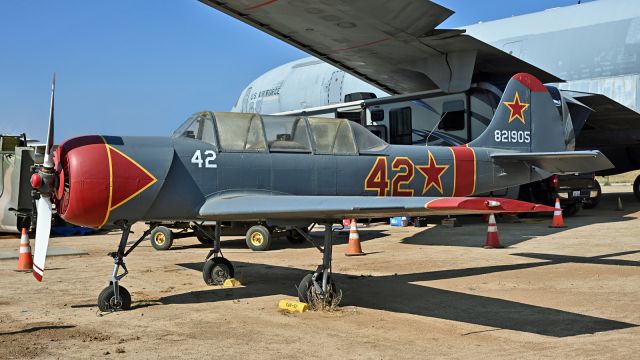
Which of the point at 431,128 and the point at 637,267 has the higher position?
the point at 431,128

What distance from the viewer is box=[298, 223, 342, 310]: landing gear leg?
7.57 meters

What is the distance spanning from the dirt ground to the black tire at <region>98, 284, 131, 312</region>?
13cm

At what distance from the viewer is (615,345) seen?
18.4 feet

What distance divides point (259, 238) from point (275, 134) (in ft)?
18.0

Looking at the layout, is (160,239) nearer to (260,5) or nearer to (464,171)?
(260,5)

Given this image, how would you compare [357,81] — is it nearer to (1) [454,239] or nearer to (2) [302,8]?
(2) [302,8]

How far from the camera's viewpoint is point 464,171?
1030 centimetres

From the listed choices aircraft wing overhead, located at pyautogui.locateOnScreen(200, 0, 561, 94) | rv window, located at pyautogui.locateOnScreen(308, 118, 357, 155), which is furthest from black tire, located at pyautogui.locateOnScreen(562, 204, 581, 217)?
rv window, located at pyautogui.locateOnScreen(308, 118, 357, 155)

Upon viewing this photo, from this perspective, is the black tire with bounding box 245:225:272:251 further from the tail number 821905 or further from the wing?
the wing

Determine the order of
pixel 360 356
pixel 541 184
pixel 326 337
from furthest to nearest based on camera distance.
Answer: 1. pixel 541 184
2. pixel 326 337
3. pixel 360 356

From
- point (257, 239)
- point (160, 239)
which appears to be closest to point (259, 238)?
point (257, 239)

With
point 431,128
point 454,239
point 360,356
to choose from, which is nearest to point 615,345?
point 360,356

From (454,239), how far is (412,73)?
722 cm

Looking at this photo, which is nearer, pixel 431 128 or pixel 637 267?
pixel 637 267
